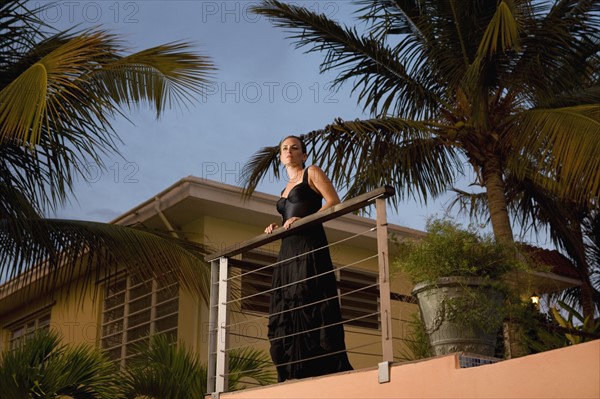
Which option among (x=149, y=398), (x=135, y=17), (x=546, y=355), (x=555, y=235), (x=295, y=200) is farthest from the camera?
(x=555, y=235)

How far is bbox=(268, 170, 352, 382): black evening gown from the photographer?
5391mm

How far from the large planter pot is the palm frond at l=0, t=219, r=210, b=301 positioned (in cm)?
395

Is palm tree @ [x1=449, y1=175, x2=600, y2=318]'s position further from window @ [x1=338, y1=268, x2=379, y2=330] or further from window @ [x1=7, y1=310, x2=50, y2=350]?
window @ [x1=7, y1=310, x2=50, y2=350]

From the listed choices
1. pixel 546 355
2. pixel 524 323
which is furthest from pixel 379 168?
pixel 546 355

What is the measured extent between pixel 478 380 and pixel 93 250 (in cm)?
568

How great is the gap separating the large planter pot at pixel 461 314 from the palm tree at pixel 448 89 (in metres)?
4.28

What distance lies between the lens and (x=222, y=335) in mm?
5762

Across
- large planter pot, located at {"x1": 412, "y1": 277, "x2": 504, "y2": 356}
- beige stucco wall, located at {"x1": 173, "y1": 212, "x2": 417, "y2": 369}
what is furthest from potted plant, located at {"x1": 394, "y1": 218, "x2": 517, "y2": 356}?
beige stucco wall, located at {"x1": 173, "y1": 212, "x2": 417, "y2": 369}

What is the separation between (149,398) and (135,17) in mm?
4154

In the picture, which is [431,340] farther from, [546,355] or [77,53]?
[77,53]

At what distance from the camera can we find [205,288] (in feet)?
29.6

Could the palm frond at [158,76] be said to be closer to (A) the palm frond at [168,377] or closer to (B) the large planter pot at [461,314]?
(A) the palm frond at [168,377]

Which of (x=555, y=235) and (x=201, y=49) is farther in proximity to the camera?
(x=555, y=235)

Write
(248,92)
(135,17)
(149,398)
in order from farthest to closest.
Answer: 1. (248,92)
2. (135,17)
3. (149,398)
